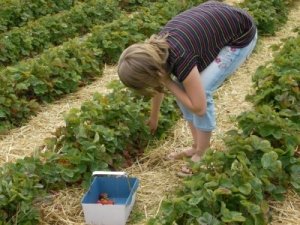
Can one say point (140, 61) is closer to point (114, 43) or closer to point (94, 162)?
point (94, 162)

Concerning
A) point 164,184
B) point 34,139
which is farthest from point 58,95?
point 164,184

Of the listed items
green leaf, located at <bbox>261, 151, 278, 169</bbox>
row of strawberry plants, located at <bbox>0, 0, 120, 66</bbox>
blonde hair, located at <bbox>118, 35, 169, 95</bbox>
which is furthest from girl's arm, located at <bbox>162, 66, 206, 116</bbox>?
row of strawberry plants, located at <bbox>0, 0, 120, 66</bbox>

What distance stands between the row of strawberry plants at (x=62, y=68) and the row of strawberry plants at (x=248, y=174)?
2.31 m

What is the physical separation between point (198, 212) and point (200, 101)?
758 mm

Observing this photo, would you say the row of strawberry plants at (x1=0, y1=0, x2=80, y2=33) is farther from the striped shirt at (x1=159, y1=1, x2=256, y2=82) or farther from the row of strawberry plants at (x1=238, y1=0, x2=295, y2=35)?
the striped shirt at (x1=159, y1=1, x2=256, y2=82)

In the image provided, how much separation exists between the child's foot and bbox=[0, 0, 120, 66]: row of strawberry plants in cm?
328

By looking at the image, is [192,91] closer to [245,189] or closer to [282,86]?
[245,189]

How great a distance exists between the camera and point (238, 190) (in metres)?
3.13

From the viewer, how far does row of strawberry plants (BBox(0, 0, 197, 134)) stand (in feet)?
17.4

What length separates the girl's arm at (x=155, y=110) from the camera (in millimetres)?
3891

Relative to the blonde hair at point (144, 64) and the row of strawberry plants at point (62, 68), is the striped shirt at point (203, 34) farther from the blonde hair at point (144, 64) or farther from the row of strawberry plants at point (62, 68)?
the row of strawberry plants at point (62, 68)

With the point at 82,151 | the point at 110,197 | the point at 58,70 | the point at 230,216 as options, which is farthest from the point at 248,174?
the point at 58,70

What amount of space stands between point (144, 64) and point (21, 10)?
5951mm

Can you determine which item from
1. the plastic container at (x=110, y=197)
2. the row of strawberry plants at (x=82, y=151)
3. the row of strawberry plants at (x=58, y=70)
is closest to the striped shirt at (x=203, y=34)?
the plastic container at (x=110, y=197)
